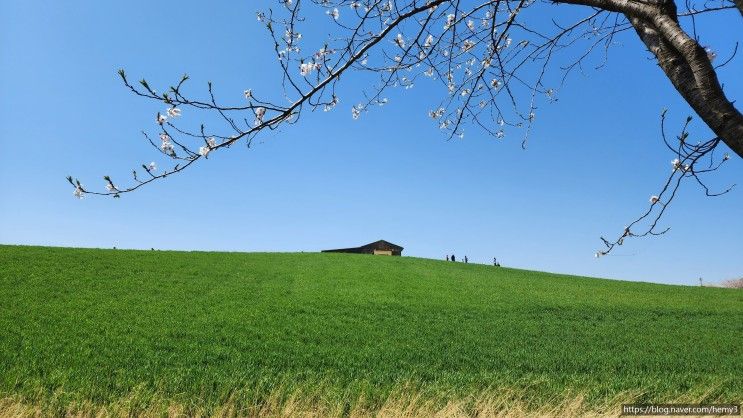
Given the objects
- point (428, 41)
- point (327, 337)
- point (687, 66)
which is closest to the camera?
point (687, 66)

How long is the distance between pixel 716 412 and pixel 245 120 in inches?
285

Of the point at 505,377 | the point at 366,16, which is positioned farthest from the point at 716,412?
the point at 366,16

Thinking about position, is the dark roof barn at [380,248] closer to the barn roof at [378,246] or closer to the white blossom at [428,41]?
the barn roof at [378,246]

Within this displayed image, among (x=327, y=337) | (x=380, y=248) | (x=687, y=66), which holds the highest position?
(x=380, y=248)

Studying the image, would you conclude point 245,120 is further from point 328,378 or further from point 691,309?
point 691,309

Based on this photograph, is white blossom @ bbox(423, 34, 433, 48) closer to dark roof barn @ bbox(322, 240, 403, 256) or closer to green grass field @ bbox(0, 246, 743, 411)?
green grass field @ bbox(0, 246, 743, 411)

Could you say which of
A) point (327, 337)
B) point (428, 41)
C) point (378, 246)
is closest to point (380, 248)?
point (378, 246)

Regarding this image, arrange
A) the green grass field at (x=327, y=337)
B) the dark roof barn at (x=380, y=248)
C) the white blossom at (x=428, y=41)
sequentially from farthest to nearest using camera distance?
the dark roof barn at (x=380, y=248)
the green grass field at (x=327, y=337)
the white blossom at (x=428, y=41)

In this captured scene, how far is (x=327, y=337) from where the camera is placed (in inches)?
531

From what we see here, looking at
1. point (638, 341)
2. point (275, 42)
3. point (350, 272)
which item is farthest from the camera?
point (350, 272)

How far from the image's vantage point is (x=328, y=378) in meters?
8.79

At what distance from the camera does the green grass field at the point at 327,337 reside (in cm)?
823

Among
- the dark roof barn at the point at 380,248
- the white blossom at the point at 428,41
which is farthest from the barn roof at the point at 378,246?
the white blossom at the point at 428,41

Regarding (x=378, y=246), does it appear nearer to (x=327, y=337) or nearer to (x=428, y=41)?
(x=327, y=337)
